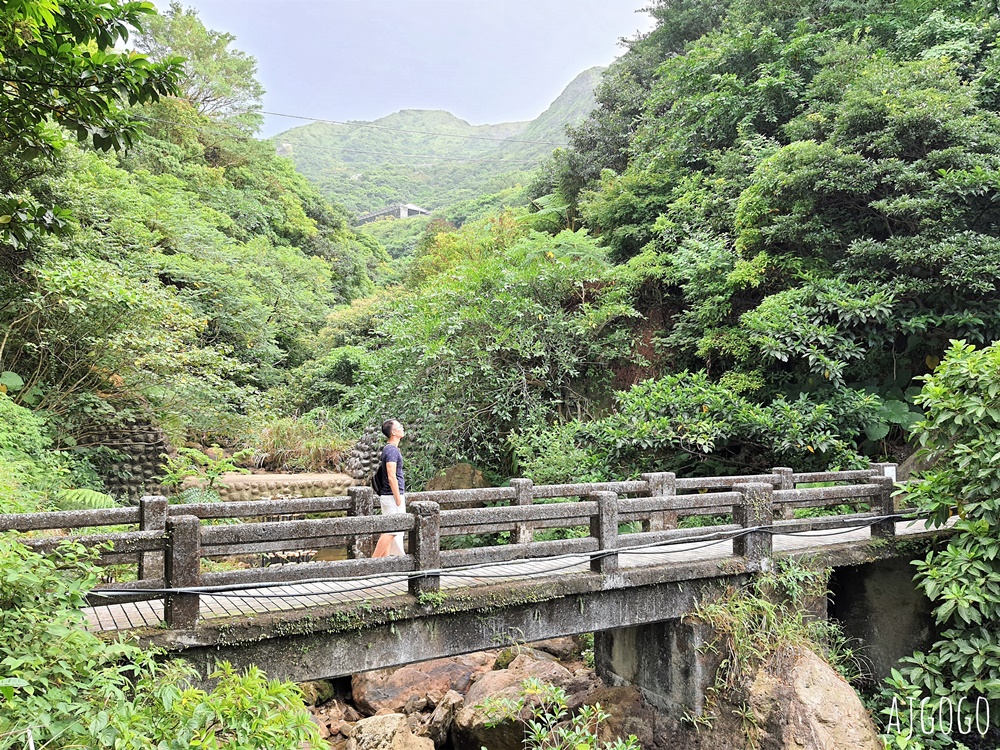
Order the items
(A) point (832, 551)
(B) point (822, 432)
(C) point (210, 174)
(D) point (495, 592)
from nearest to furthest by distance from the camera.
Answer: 1. (D) point (495, 592)
2. (A) point (832, 551)
3. (B) point (822, 432)
4. (C) point (210, 174)

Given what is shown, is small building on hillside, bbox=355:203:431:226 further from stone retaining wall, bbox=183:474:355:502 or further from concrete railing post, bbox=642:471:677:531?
concrete railing post, bbox=642:471:677:531

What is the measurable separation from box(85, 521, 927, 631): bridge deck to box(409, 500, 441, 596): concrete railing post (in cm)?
12

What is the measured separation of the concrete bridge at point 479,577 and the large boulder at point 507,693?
0.49 meters

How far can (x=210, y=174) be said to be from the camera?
80.8 feet

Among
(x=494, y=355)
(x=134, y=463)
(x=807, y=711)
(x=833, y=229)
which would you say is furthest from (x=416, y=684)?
(x=833, y=229)

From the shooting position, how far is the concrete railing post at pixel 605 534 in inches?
226

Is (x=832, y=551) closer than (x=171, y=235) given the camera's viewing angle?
Yes

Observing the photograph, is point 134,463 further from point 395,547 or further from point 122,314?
point 395,547

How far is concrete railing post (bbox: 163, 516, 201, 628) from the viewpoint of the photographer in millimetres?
4086

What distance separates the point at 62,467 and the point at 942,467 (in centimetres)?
1274

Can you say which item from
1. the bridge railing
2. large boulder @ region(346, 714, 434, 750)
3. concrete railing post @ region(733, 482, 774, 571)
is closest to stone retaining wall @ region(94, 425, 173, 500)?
the bridge railing

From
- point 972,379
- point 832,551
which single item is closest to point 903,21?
point 972,379

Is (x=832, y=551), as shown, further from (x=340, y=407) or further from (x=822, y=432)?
(x=340, y=407)

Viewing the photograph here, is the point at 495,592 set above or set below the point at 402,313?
below
